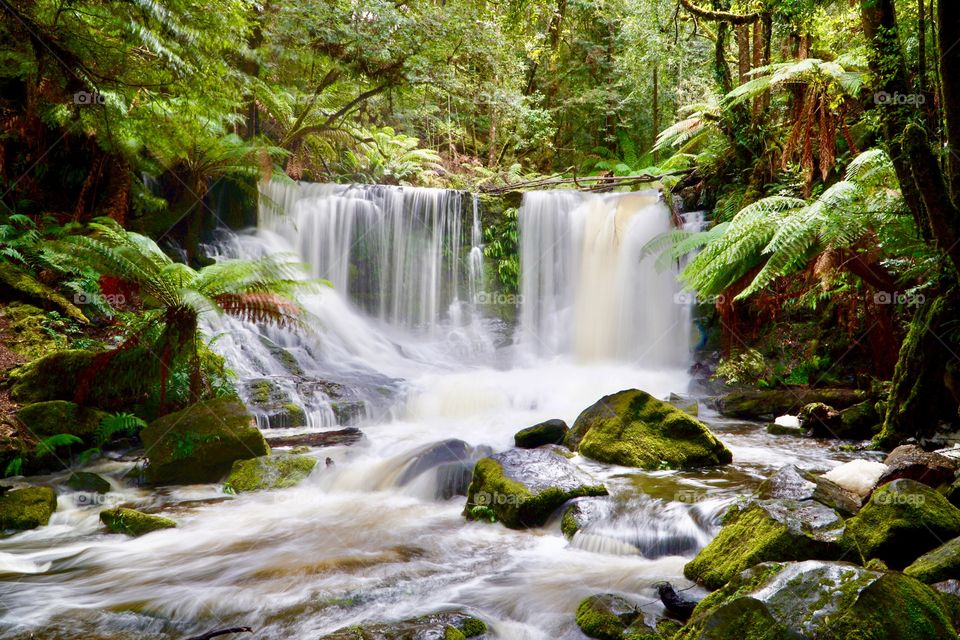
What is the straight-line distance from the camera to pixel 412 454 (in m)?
6.27

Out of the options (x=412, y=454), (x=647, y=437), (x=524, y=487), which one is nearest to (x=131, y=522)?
(x=412, y=454)

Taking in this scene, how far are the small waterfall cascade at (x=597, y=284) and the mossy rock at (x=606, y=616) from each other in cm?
874

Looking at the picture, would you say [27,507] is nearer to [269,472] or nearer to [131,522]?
[131,522]

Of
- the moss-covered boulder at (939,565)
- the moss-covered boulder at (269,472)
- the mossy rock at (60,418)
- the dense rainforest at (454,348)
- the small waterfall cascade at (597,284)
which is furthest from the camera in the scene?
the small waterfall cascade at (597,284)

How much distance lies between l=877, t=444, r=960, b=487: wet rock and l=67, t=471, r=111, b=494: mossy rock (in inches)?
247

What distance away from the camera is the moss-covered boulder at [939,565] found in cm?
278

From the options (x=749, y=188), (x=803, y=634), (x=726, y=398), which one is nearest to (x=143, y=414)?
(x=803, y=634)

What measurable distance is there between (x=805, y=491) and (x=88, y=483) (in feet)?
18.7

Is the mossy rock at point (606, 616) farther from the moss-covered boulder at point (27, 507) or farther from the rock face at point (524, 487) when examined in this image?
the moss-covered boulder at point (27, 507)

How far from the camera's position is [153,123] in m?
8.21

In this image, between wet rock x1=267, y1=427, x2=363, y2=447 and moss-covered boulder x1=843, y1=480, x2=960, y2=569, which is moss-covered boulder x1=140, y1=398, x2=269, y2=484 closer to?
wet rock x1=267, y1=427, x2=363, y2=447

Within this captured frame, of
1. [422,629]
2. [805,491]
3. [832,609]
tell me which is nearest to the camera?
[832,609]

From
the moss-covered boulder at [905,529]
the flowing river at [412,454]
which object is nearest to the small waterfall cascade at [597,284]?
the flowing river at [412,454]

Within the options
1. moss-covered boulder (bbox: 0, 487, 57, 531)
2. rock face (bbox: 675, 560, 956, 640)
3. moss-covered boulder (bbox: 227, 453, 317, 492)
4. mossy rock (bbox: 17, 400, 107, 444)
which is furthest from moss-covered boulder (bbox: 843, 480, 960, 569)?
mossy rock (bbox: 17, 400, 107, 444)
